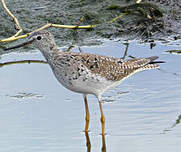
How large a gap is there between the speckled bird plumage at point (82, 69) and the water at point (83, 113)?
1.56 feet

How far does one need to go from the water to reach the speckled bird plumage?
0.48m

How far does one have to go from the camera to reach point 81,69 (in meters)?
7.06

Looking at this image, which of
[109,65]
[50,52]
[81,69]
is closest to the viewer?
[81,69]

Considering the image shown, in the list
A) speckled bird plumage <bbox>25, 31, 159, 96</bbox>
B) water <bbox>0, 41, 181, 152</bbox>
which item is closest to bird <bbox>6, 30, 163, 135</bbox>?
speckled bird plumage <bbox>25, 31, 159, 96</bbox>

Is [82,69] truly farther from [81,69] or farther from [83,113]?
[83,113]

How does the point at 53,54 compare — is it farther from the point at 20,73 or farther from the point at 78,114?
the point at 20,73

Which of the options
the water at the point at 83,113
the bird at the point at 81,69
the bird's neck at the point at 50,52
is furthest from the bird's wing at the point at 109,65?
the water at the point at 83,113

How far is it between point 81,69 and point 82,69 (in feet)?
0.05

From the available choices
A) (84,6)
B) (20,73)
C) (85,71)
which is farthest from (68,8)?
(85,71)

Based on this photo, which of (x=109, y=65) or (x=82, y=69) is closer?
(x=82, y=69)

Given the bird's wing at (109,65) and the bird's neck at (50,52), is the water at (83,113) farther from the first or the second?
the bird's neck at (50,52)

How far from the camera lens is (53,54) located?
23.7 ft

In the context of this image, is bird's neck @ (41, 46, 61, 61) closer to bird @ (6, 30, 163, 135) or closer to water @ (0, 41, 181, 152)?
bird @ (6, 30, 163, 135)

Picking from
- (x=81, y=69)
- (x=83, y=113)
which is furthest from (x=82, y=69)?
(x=83, y=113)
